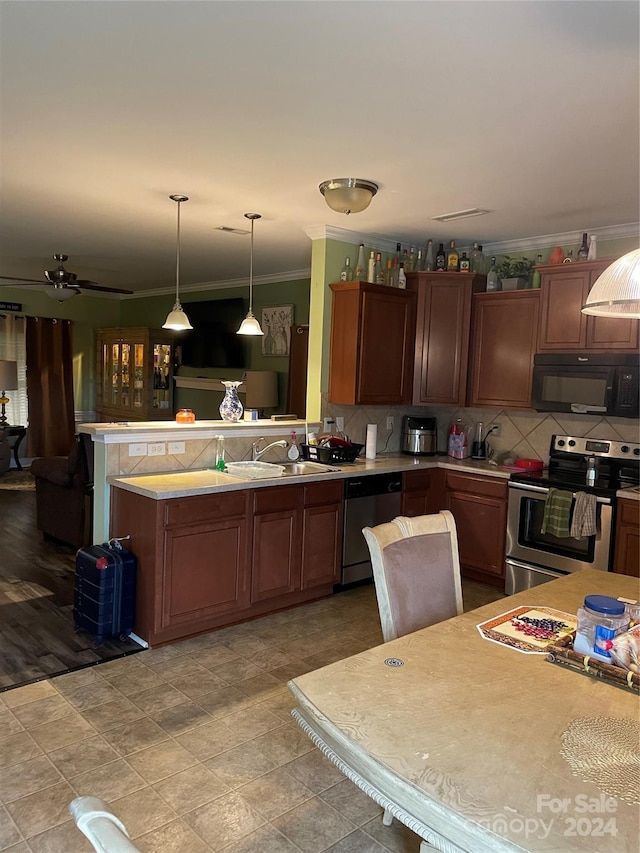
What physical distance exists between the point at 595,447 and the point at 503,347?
97 cm

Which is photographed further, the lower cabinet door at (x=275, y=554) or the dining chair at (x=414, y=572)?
the lower cabinet door at (x=275, y=554)

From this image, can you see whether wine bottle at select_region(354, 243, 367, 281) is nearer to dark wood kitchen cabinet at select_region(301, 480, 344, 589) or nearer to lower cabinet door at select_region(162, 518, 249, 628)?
dark wood kitchen cabinet at select_region(301, 480, 344, 589)

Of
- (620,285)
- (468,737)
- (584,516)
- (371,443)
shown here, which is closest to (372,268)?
(371,443)

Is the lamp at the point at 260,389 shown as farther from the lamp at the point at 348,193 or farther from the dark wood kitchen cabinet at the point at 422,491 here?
the lamp at the point at 348,193

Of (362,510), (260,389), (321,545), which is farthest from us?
(260,389)

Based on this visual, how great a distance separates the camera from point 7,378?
783 cm

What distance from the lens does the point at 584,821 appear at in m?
1.02

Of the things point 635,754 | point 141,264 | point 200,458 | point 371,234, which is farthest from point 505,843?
point 141,264

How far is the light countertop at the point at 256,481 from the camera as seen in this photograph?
3.32 meters

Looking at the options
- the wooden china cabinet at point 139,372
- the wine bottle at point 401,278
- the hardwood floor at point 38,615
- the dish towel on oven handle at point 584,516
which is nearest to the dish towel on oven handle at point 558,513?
the dish towel on oven handle at point 584,516

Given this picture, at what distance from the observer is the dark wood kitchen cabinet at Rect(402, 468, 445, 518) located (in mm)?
4527

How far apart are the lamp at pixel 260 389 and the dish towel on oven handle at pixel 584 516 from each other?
372 cm

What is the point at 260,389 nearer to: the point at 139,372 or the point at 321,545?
the point at 139,372

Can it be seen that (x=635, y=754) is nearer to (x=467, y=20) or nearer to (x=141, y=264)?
(x=467, y=20)
